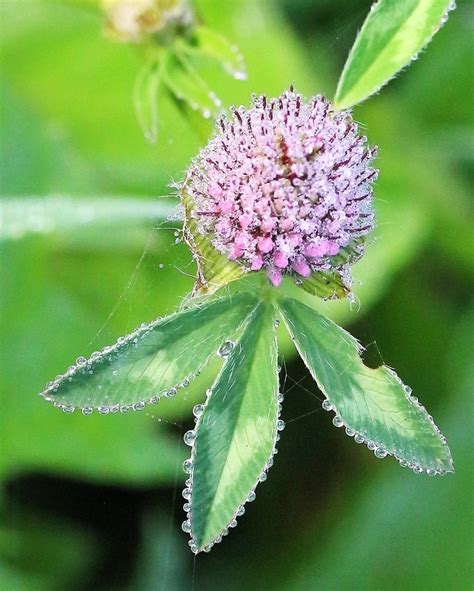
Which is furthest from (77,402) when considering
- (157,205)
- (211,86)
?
(211,86)

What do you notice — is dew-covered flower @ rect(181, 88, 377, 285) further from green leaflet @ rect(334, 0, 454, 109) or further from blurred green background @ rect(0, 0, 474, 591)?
blurred green background @ rect(0, 0, 474, 591)

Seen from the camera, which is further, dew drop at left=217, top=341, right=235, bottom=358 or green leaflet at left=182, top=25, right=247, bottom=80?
green leaflet at left=182, top=25, right=247, bottom=80

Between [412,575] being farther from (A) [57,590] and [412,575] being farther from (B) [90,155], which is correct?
(B) [90,155]

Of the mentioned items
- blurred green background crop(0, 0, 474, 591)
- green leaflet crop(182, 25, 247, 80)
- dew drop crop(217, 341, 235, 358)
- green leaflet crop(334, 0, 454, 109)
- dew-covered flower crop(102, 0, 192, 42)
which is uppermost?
green leaflet crop(334, 0, 454, 109)

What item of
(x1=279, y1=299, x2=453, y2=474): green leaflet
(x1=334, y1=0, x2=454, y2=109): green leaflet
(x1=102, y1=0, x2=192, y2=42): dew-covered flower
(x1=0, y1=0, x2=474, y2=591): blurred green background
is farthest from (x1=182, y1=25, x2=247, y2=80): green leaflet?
(x1=279, y1=299, x2=453, y2=474): green leaflet

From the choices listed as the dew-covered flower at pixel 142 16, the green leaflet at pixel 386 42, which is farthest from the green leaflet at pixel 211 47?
the green leaflet at pixel 386 42

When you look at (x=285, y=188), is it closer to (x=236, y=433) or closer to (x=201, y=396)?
(x=236, y=433)

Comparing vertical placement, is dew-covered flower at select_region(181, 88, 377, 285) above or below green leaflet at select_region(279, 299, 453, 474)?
above
